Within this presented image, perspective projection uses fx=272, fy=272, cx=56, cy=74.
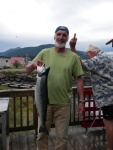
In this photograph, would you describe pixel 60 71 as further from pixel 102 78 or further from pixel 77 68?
pixel 102 78

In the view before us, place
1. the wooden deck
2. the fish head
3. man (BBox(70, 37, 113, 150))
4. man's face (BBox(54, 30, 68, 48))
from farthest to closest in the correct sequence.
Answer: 1. the wooden deck
2. man (BBox(70, 37, 113, 150))
3. man's face (BBox(54, 30, 68, 48))
4. the fish head

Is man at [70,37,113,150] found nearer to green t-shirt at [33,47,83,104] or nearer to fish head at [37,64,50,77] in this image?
green t-shirt at [33,47,83,104]

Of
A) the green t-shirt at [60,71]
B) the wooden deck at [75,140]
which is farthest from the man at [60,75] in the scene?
the wooden deck at [75,140]

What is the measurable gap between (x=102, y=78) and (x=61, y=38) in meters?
0.73

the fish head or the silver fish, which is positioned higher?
the fish head

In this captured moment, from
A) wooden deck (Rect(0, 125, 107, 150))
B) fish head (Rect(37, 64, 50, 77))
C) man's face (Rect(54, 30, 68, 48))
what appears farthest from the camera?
wooden deck (Rect(0, 125, 107, 150))

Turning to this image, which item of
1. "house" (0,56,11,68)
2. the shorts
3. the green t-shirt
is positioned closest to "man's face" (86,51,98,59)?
the green t-shirt

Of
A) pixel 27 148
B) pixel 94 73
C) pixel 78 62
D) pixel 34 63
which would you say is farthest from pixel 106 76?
pixel 27 148

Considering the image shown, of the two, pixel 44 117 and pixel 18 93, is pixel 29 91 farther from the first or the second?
pixel 44 117

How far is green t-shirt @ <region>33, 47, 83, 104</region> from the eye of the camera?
334cm

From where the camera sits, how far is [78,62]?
3.44 metres

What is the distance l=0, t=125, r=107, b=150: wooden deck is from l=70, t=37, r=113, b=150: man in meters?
1.41

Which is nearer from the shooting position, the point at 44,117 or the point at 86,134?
the point at 44,117

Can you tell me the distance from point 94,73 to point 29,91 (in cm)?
220
